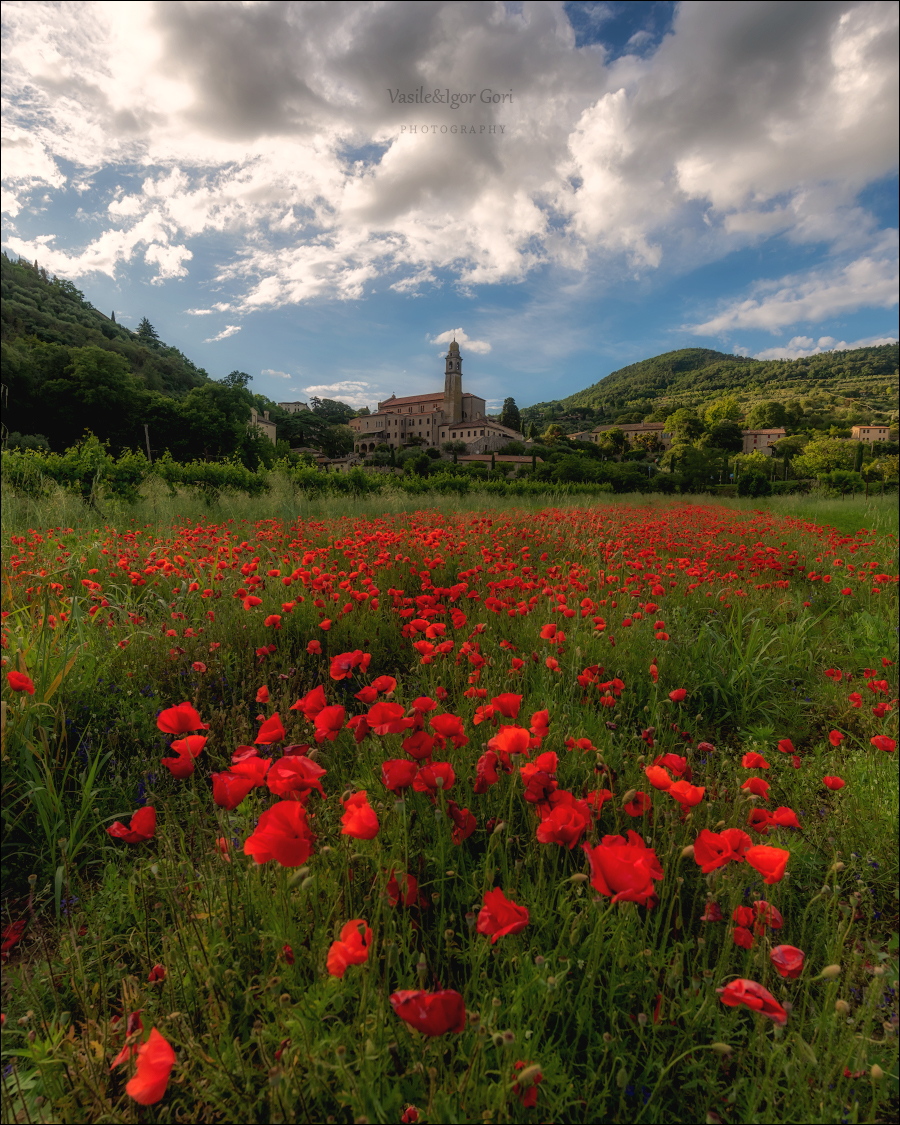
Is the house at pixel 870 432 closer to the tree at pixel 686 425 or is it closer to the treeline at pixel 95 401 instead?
the tree at pixel 686 425

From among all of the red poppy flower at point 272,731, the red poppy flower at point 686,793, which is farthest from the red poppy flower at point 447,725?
the red poppy flower at point 686,793

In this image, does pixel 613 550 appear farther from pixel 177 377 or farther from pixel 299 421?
pixel 299 421

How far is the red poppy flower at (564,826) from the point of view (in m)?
1.10

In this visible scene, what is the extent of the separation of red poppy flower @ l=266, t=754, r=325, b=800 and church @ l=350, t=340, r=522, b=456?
262 feet

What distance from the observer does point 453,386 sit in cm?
8781

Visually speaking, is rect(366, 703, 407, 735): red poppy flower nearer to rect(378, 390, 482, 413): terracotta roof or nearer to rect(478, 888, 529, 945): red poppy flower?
rect(478, 888, 529, 945): red poppy flower

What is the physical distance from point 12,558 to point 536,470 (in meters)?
30.5

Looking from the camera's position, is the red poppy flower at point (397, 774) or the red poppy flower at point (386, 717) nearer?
the red poppy flower at point (397, 774)

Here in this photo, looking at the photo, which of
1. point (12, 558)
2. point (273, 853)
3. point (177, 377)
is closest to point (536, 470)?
point (12, 558)

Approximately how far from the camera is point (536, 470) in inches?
1272

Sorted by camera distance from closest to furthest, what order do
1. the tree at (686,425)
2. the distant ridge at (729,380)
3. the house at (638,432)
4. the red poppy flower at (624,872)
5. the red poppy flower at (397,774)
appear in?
the red poppy flower at (624,872), the red poppy flower at (397,774), the tree at (686,425), the house at (638,432), the distant ridge at (729,380)

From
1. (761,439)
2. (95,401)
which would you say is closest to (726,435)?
(761,439)

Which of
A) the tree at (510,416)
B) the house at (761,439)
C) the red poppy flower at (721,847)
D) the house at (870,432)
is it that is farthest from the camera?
the tree at (510,416)

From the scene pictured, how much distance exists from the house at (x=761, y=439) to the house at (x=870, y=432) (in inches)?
367
